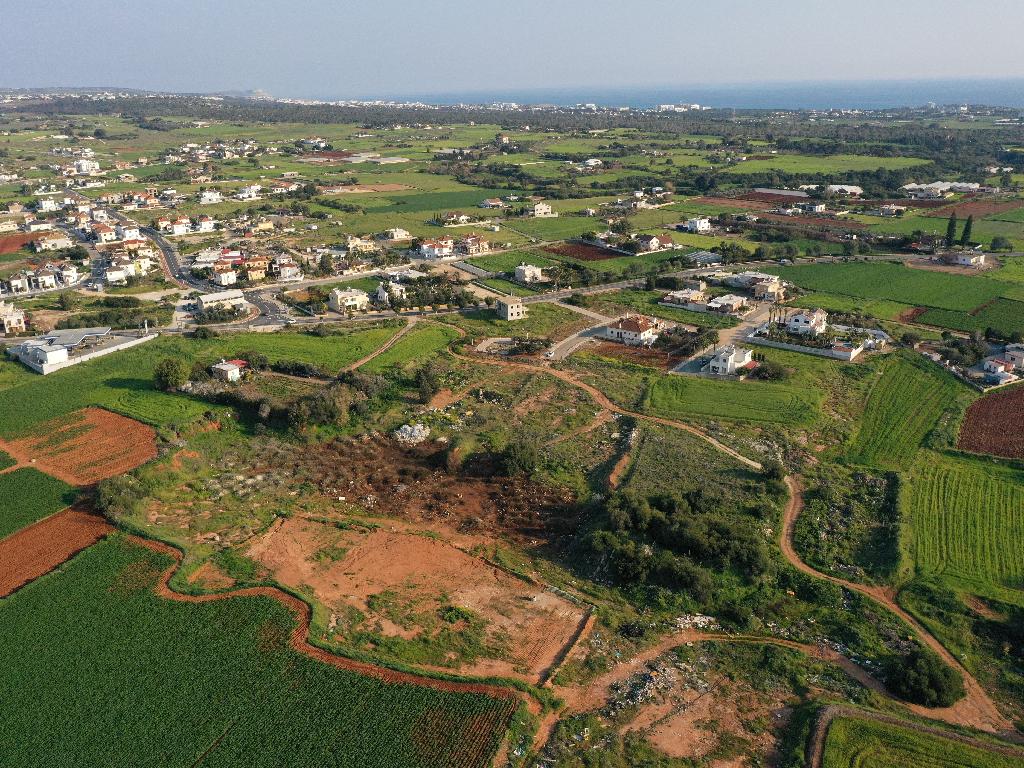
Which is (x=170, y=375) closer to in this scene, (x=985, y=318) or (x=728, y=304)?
(x=728, y=304)

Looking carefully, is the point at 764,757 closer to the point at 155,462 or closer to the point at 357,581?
the point at 357,581

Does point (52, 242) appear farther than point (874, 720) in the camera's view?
Yes

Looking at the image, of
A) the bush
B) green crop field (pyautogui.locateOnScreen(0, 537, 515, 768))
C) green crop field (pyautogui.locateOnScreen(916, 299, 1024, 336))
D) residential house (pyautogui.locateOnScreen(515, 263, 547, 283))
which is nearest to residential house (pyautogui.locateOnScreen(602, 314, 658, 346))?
residential house (pyautogui.locateOnScreen(515, 263, 547, 283))

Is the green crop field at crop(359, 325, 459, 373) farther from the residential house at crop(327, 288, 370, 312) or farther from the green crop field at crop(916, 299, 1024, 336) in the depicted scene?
the green crop field at crop(916, 299, 1024, 336)

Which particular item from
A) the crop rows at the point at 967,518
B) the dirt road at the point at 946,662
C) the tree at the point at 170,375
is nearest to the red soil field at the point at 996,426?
the crop rows at the point at 967,518

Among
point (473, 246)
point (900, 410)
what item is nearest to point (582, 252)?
point (473, 246)

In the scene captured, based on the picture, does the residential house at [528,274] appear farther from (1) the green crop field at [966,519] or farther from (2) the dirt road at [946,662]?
(2) the dirt road at [946,662]
